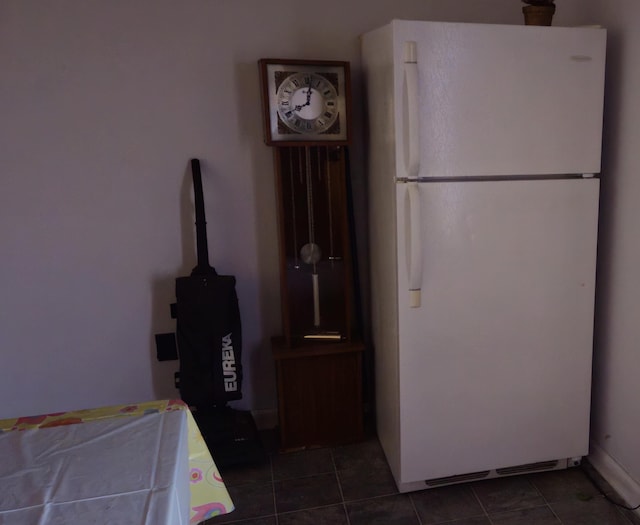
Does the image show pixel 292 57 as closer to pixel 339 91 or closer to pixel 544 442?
pixel 339 91

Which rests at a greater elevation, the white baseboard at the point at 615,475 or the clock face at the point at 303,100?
the clock face at the point at 303,100

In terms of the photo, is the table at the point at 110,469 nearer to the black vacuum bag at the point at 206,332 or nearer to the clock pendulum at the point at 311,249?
the black vacuum bag at the point at 206,332

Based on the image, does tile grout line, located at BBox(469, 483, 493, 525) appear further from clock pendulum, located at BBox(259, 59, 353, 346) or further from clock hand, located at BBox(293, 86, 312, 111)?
clock hand, located at BBox(293, 86, 312, 111)

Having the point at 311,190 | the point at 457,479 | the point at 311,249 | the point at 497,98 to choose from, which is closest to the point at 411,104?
the point at 497,98

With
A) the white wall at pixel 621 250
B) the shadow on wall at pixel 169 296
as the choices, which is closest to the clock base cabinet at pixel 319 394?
the shadow on wall at pixel 169 296

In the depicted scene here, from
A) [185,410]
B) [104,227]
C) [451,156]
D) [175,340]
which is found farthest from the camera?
[175,340]

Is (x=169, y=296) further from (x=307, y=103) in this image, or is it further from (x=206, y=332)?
(x=307, y=103)

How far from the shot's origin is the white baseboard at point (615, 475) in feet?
5.98

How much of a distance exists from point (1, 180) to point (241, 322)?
3.74 feet

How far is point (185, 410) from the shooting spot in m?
1.22

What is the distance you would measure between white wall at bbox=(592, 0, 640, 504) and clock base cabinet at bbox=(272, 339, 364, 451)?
986 millimetres

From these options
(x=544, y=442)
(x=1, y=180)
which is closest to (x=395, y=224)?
(x=544, y=442)

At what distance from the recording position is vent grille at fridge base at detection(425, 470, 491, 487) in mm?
1968

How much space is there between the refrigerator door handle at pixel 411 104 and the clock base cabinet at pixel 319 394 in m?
0.92
